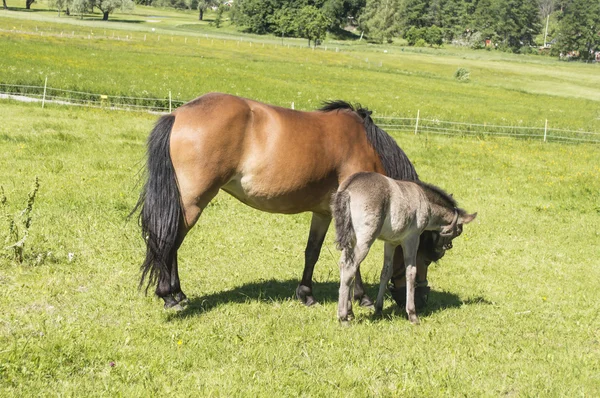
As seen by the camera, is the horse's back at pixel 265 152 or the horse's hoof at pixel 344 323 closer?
the horse's back at pixel 265 152

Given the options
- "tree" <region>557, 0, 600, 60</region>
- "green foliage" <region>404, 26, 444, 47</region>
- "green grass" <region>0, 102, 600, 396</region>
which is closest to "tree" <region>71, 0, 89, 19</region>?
"green foliage" <region>404, 26, 444, 47</region>

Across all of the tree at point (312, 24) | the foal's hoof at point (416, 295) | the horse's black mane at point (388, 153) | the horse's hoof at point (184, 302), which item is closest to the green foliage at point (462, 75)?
the tree at point (312, 24)

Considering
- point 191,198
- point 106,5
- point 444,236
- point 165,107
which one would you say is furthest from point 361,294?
point 106,5

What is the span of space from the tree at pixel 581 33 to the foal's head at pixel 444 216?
128749 mm

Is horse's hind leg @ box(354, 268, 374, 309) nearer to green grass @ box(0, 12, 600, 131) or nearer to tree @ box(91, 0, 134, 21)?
green grass @ box(0, 12, 600, 131)

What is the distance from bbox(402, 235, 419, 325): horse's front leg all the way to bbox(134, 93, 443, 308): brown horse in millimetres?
494

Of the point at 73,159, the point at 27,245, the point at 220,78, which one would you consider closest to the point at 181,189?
the point at 27,245

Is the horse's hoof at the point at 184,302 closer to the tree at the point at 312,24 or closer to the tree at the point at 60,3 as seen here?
the tree at the point at 312,24

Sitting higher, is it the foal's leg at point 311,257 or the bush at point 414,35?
the bush at point 414,35

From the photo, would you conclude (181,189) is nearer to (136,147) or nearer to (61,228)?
(61,228)

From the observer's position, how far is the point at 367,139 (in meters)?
7.61

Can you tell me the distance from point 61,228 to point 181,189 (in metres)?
3.76

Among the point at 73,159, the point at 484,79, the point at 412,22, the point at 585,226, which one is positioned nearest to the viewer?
the point at 585,226

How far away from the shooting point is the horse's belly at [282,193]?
22.6ft
